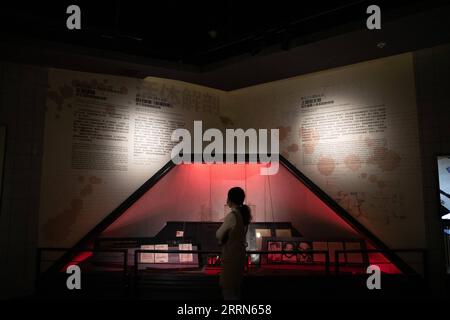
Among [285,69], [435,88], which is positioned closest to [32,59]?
[285,69]

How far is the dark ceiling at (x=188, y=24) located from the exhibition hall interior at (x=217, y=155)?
0.02 meters

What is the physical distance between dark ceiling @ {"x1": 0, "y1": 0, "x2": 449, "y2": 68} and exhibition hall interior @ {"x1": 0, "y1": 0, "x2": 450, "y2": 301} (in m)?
0.02

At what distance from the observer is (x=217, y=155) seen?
4469 millimetres

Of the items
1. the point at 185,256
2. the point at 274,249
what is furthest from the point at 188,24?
the point at 274,249

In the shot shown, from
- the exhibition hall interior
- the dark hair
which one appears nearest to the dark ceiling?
the exhibition hall interior

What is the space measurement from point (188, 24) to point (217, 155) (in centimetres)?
162

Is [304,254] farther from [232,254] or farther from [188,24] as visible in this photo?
[188,24]

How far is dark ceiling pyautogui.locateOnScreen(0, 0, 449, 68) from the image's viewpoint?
11.7 ft

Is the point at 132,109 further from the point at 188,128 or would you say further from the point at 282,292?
the point at 282,292

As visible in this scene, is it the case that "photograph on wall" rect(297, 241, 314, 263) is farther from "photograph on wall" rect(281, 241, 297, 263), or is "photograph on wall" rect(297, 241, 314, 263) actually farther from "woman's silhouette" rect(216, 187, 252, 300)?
"woman's silhouette" rect(216, 187, 252, 300)

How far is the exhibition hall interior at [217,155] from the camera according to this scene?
11.7 feet

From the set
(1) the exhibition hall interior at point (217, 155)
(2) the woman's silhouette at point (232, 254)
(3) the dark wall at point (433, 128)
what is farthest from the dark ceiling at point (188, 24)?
(2) the woman's silhouette at point (232, 254)

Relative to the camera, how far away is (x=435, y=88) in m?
3.85

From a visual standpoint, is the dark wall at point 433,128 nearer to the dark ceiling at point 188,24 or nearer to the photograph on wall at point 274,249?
the dark ceiling at point 188,24
